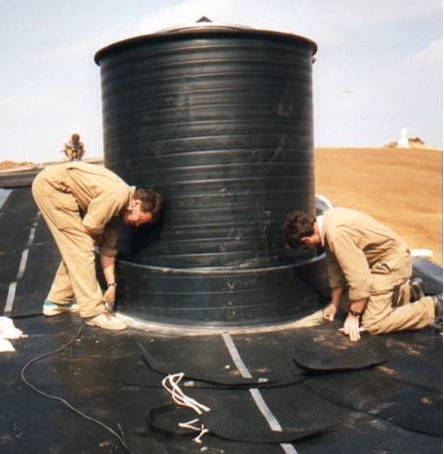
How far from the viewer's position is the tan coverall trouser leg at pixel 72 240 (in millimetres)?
4898

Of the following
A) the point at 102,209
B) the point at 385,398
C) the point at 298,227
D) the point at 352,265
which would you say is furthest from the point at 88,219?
the point at 385,398

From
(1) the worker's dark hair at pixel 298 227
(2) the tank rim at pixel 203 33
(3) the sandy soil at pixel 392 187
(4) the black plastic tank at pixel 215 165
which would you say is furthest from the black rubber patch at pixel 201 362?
(3) the sandy soil at pixel 392 187

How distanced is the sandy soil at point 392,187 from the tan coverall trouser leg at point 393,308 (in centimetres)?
571

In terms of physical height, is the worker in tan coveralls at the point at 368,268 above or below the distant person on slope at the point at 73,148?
below

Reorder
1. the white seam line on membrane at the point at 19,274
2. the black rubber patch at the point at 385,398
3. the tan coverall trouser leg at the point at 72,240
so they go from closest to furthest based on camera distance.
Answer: the black rubber patch at the point at 385,398, the tan coverall trouser leg at the point at 72,240, the white seam line on membrane at the point at 19,274

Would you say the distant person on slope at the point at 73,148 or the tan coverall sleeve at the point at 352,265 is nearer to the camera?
the tan coverall sleeve at the point at 352,265

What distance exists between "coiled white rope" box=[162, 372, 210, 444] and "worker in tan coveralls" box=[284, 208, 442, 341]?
1.45 meters

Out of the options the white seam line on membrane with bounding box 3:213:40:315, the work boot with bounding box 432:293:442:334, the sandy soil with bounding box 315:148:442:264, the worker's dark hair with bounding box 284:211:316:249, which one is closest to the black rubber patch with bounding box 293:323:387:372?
the work boot with bounding box 432:293:442:334

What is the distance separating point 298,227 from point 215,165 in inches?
31.4

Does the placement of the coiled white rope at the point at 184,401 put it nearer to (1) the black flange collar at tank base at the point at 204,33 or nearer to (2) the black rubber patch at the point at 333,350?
(2) the black rubber patch at the point at 333,350

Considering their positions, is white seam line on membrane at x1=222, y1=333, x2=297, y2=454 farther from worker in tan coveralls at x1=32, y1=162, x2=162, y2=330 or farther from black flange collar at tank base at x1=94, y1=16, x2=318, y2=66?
black flange collar at tank base at x1=94, y1=16, x2=318, y2=66

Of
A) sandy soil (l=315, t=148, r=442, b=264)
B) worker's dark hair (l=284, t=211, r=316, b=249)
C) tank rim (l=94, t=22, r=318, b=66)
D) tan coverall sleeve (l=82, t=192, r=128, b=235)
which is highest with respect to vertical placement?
tank rim (l=94, t=22, r=318, b=66)

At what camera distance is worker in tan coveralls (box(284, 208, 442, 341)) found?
454 cm

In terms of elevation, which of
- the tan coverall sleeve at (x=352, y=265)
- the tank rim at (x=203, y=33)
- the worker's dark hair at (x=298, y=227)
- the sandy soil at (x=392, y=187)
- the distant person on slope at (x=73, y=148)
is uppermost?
the tank rim at (x=203, y=33)
